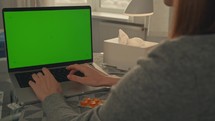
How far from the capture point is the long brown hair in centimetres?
63

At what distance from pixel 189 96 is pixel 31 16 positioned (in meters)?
1.01

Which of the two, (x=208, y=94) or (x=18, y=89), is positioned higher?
(x=208, y=94)

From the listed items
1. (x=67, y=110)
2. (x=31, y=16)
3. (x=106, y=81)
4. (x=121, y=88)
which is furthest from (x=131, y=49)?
(x=121, y=88)

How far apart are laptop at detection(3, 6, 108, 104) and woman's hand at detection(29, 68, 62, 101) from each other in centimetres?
12

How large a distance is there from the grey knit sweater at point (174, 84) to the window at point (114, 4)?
7.65 feet

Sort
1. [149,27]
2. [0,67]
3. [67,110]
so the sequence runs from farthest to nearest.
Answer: [149,27] < [0,67] < [67,110]

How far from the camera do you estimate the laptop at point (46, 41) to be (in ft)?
4.73

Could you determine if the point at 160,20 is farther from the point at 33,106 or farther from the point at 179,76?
the point at 179,76

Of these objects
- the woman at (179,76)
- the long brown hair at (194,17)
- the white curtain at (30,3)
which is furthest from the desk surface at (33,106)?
the white curtain at (30,3)

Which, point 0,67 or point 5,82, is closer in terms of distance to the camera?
point 5,82

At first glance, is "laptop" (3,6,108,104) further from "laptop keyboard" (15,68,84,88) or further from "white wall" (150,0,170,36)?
"white wall" (150,0,170,36)

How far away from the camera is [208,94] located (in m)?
0.66

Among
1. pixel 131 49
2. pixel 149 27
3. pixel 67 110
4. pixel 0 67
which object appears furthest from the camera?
pixel 149 27

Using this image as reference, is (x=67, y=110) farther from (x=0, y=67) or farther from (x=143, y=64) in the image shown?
(x=0, y=67)
